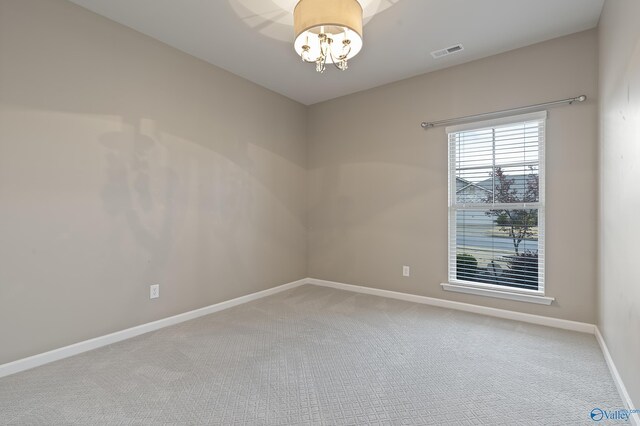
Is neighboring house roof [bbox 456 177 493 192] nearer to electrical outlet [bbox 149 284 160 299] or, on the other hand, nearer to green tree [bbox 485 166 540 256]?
green tree [bbox 485 166 540 256]

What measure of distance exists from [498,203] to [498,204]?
13mm

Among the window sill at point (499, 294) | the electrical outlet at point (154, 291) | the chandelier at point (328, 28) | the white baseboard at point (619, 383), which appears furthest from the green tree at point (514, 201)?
the electrical outlet at point (154, 291)

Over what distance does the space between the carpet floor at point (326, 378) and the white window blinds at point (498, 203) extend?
0.53 meters

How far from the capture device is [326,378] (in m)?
2.13

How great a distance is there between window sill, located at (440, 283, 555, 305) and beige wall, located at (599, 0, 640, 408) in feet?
1.52

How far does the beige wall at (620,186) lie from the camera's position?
165 centimetres

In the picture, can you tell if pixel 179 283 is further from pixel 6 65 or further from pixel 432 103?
pixel 432 103

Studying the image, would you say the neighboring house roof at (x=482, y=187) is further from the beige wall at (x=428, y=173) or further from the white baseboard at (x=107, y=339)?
the white baseboard at (x=107, y=339)

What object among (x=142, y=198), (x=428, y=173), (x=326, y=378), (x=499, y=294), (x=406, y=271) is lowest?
(x=326, y=378)

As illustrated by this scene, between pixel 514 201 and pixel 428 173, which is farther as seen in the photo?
pixel 428 173

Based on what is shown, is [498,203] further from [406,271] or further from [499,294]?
[406,271]

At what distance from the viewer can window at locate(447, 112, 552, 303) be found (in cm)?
315

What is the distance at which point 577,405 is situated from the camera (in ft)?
6.03

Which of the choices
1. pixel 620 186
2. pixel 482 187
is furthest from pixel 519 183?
pixel 620 186
